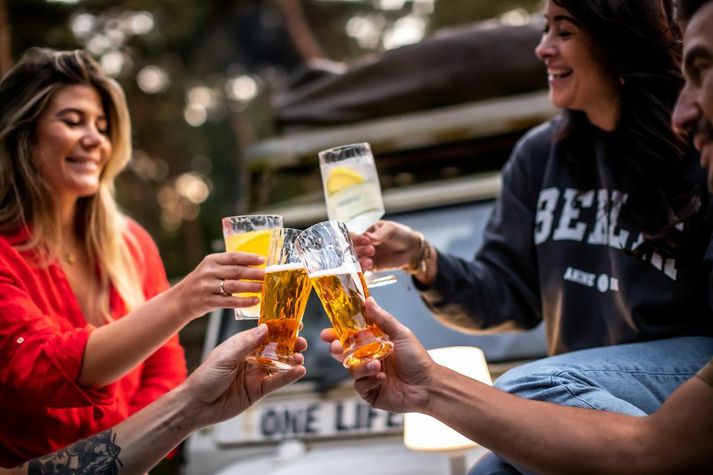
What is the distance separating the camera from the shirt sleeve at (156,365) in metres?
2.80

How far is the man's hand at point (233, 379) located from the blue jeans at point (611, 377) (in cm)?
57

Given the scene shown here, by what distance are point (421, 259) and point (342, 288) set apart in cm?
90

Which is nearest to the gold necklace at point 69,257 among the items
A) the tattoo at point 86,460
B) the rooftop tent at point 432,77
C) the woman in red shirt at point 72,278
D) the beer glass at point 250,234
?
the woman in red shirt at point 72,278

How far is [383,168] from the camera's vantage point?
4453 mm

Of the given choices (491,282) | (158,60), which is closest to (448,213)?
(491,282)

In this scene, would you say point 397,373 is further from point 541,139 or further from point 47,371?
point 541,139

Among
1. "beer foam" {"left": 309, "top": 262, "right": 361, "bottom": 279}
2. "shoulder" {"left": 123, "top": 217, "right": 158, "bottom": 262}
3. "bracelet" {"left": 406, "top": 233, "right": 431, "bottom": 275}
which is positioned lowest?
"bracelet" {"left": 406, "top": 233, "right": 431, "bottom": 275}

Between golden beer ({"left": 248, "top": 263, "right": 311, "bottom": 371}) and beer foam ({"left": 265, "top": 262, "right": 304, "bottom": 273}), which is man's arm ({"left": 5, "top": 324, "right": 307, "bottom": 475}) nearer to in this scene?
golden beer ({"left": 248, "top": 263, "right": 311, "bottom": 371})

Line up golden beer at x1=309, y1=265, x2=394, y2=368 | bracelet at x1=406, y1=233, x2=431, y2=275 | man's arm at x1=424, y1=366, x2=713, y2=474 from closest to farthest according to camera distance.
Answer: man's arm at x1=424, y1=366, x2=713, y2=474 → golden beer at x1=309, y1=265, x2=394, y2=368 → bracelet at x1=406, y1=233, x2=431, y2=275

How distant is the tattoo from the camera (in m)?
2.10

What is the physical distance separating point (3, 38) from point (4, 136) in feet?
13.5

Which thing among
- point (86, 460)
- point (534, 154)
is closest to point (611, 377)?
point (534, 154)

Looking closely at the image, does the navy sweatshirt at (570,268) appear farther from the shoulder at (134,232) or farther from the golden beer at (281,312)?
the shoulder at (134,232)

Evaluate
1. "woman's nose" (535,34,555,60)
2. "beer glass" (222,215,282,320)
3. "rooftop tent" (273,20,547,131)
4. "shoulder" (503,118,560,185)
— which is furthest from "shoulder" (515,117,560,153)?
"rooftop tent" (273,20,547,131)
